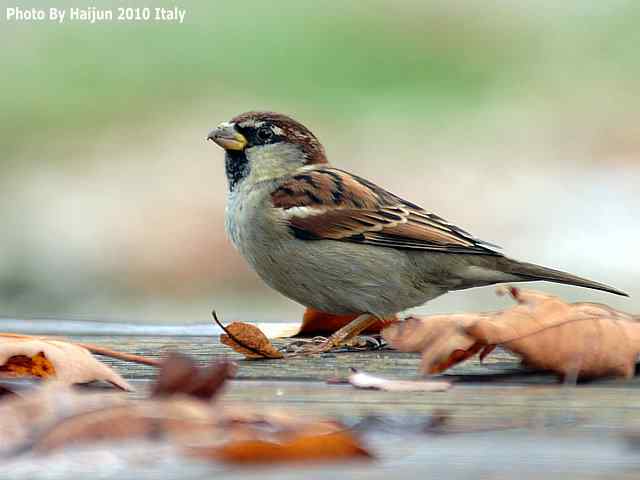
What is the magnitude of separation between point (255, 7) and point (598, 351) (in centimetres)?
1536

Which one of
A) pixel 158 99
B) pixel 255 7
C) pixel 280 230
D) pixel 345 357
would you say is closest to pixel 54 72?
pixel 158 99

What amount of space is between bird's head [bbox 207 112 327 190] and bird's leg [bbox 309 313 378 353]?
61 cm

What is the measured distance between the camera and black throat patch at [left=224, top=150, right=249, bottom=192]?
15.5 ft

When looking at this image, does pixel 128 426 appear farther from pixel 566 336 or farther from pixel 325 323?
pixel 325 323

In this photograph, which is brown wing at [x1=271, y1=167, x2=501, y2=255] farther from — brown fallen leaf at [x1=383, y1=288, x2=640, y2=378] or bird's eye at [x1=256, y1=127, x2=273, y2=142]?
brown fallen leaf at [x1=383, y1=288, x2=640, y2=378]

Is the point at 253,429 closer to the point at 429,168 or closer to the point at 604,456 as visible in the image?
the point at 604,456

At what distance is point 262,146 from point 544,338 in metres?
1.99

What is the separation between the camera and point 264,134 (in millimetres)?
4836

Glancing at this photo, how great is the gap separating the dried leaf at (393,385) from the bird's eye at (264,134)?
216 centimetres

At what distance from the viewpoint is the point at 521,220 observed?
34.4ft

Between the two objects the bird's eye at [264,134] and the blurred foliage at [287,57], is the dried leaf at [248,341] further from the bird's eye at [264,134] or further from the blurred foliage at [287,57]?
the blurred foliage at [287,57]

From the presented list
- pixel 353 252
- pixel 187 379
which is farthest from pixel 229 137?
pixel 187 379

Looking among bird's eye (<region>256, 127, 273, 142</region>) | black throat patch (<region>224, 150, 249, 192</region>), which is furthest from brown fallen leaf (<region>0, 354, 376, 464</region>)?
bird's eye (<region>256, 127, 273, 142</region>)

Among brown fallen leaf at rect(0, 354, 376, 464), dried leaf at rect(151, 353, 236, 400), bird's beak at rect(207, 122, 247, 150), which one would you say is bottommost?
brown fallen leaf at rect(0, 354, 376, 464)
